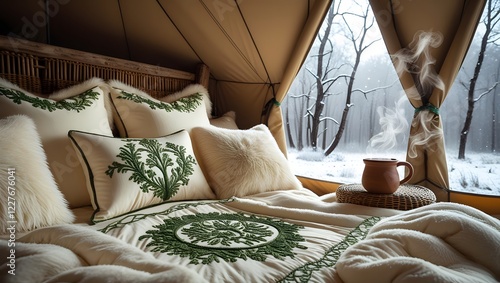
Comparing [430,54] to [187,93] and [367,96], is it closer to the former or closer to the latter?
[367,96]

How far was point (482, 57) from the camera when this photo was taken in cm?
172

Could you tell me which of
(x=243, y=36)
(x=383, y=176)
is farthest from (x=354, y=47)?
(x=383, y=176)

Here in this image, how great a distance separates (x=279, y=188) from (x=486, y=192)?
1.11m

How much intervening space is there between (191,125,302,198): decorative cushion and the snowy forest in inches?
28.1

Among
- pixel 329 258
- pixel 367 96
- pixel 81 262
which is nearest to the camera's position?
pixel 81 262

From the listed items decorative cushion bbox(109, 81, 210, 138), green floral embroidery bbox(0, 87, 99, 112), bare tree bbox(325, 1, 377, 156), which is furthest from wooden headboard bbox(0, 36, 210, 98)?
bare tree bbox(325, 1, 377, 156)

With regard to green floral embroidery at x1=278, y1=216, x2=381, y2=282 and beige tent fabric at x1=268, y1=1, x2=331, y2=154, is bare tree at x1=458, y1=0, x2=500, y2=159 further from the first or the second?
green floral embroidery at x1=278, y1=216, x2=381, y2=282

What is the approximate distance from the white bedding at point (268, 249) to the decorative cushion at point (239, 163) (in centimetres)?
39

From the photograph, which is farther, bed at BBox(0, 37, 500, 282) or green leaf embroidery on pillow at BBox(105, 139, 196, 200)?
green leaf embroidery on pillow at BBox(105, 139, 196, 200)

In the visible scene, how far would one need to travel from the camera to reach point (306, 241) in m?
0.94

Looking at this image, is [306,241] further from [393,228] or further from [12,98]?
[12,98]

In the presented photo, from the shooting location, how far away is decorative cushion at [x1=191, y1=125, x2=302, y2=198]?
1.54 m

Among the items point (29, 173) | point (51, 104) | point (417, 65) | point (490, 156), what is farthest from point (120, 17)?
point (490, 156)

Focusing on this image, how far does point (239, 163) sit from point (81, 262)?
957 millimetres
